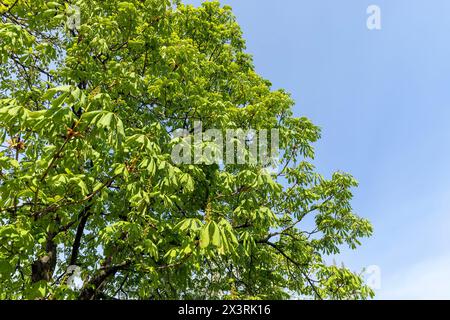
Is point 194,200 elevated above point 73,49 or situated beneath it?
A: situated beneath

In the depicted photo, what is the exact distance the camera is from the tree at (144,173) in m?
5.65

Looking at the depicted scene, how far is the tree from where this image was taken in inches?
223

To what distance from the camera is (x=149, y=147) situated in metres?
5.61

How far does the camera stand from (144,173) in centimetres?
640

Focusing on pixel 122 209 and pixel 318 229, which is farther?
pixel 318 229

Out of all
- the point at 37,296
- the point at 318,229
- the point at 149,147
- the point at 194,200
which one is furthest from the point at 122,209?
the point at 318,229

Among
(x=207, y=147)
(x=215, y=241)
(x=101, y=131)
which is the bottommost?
(x=215, y=241)

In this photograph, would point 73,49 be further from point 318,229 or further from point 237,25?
point 318,229
